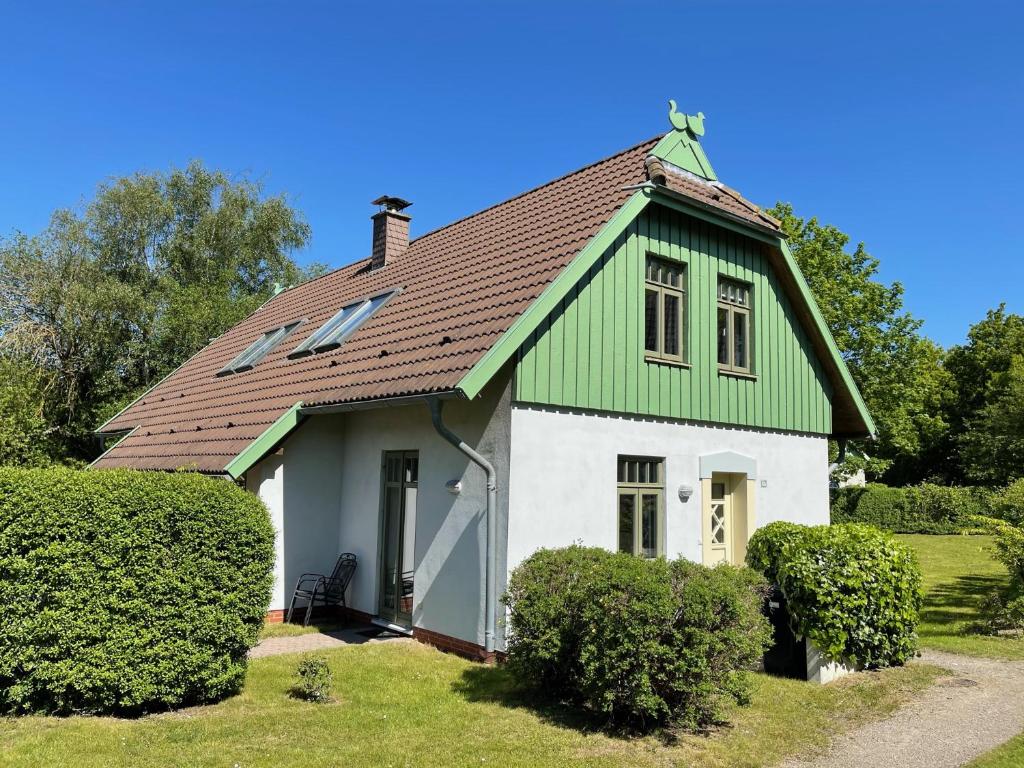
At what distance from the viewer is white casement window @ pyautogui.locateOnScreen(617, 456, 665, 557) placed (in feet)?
34.6

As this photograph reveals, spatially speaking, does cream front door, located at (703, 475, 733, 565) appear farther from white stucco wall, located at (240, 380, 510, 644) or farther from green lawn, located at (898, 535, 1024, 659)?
white stucco wall, located at (240, 380, 510, 644)

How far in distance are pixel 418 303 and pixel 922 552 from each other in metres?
20.1

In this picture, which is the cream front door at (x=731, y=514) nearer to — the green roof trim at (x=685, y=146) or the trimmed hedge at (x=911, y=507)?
the green roof trim at (x=685, y=146)

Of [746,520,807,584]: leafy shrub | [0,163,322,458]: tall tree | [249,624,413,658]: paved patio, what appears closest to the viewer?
[746,520,807,584]: leafy shrub

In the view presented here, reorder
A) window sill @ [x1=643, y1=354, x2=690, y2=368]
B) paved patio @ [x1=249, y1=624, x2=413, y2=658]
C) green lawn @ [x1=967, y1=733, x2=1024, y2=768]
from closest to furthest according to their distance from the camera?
1. green lawn @ [x1=967, y1=733, x2=1024, y2=768]
2. paved patio @ [x1=249, y1=624, x2=413, y2=658]
3. window sill @ [x1=643, y1=354, x2=690, y2=368]

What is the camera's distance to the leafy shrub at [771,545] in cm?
910

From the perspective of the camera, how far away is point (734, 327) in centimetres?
1261

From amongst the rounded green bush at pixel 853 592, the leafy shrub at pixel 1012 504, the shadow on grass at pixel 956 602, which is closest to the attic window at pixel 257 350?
the rounded green bush at pixel 853 592

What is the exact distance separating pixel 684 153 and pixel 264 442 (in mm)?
8279

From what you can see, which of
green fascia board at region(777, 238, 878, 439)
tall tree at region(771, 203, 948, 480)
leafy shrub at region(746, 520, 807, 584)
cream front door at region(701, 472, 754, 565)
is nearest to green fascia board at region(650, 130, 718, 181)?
green fascia board at region(777, 238, 878, 439)

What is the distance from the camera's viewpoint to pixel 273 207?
34.7 m

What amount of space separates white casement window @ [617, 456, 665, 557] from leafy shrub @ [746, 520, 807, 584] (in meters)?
1.65

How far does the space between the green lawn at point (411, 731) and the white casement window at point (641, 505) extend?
271cm

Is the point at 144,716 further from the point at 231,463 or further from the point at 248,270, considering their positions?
the point at 248,270
